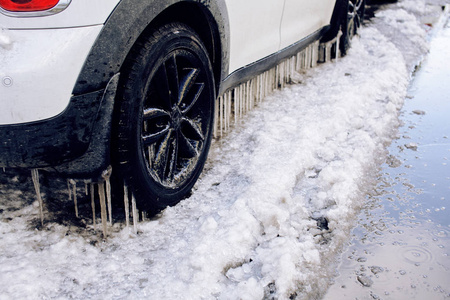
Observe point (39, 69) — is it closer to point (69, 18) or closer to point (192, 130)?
point (69, 18)

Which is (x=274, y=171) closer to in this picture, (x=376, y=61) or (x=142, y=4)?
(x=142, y=4)

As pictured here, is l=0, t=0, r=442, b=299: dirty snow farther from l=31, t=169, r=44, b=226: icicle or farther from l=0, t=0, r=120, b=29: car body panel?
l=0, t=0, r=120, b=29: car body panel

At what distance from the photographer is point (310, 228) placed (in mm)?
2432

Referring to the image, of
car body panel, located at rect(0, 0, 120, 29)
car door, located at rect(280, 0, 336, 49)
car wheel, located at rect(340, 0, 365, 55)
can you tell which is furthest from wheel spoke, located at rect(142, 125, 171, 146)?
car wheel, located at rect(340, 0, 365, 55)

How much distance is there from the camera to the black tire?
2066 millimetres

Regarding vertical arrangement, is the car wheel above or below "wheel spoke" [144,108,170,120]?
below

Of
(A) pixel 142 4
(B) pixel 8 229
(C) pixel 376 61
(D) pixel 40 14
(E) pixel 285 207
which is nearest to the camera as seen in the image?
(D) pixel 40 14

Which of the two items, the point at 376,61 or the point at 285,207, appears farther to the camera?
the point at 376,61

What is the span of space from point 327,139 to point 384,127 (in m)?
0.53

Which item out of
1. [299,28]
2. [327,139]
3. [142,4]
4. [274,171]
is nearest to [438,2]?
[299,28]

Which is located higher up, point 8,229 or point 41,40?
point 41,40

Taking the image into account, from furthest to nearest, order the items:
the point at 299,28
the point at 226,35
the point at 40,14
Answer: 1. the point at 299,28
2. the point at 226,35
3. the point at 40,14

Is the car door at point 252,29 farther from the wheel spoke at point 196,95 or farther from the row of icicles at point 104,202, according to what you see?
the row of icicles at point 104,202

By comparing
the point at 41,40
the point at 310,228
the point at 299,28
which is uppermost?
the point at 41,40
